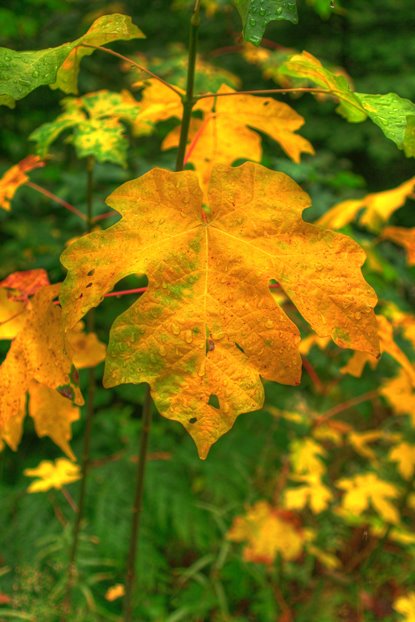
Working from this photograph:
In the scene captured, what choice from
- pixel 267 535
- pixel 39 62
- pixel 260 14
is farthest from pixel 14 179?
pixel 267 535

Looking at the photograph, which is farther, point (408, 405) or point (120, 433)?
point (120, 433)

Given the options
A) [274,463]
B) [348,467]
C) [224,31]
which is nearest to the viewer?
[274,463]

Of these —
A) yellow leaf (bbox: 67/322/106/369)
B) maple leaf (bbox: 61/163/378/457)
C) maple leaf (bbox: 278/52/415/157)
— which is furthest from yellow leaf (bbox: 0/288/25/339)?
maple leaf (bbox: 278/52/415/157)

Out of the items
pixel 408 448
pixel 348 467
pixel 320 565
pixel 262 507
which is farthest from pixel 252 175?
pixel 348 467

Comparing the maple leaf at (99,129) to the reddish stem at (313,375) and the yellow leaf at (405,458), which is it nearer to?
the reddish stem at (313,375)

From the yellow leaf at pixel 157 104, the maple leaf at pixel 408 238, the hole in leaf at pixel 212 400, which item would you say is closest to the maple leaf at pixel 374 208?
the maple leaf at pixel 408 238

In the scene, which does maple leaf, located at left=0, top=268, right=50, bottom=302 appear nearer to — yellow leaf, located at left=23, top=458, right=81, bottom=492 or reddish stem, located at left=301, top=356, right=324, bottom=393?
reddish stem, located at left=301, top=356, right=324, bottom=393

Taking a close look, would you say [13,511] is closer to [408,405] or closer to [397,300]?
[408,405]
